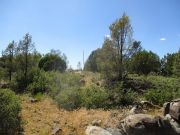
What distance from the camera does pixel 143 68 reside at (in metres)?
48.7

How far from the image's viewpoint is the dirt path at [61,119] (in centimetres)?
1395

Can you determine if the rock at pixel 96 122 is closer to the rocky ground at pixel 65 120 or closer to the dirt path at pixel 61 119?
the rocky ground at pixel 65 120

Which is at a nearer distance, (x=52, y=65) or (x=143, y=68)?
(x=52, y=65)

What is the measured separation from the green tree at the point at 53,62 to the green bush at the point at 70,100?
748 inches

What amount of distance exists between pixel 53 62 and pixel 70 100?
21.6 m

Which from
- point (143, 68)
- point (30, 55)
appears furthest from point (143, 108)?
point (143, 68)

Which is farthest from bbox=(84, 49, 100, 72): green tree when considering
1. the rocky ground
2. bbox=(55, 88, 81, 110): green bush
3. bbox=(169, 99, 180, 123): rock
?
bbox=(169, 99, 180, 123): rock

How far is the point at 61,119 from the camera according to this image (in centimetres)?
1584

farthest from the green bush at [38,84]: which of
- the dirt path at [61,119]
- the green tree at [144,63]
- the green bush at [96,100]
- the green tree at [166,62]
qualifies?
the green tree at [166,62]

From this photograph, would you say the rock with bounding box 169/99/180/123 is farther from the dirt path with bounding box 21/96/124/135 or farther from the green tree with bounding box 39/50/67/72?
the green tree with bounding box 39/50/67/72

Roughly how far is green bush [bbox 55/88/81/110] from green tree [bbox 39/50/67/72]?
18987 mm

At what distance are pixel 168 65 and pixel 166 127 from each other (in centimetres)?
3938

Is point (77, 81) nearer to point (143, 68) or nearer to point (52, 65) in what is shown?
point (52, 65)

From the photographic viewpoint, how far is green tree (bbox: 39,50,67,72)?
39638 mm
